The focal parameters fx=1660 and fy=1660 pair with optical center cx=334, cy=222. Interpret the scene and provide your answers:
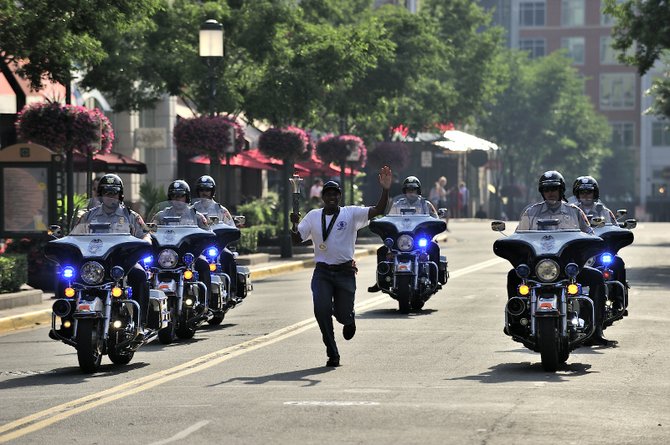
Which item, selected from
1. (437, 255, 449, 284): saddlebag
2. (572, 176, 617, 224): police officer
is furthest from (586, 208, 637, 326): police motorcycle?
(437, 255, 449, 284): saddlebag

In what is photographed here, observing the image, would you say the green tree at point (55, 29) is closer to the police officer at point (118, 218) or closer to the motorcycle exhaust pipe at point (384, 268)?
the motorcycle exhaust pipe at point (384, 268)

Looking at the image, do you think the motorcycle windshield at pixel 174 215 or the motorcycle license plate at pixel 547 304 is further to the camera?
the motorcycle windshield at pixel 174 215

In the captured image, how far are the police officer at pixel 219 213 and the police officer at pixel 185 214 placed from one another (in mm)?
1250

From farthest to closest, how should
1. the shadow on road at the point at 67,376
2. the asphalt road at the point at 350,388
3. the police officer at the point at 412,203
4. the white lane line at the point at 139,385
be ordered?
the police officer at the point at 412,203 < the shadow on road at the point at 67,376 < the white lane line at the point at 139,385 < the asphalt road at the point at 350,388

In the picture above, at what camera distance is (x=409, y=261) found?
22.5 m

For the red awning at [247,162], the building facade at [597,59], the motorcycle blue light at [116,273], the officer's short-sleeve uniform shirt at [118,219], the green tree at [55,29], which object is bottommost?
the motorcycle blue light at [116,273]

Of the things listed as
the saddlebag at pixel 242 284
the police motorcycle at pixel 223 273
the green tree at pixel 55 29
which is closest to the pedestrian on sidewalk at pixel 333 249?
the police motorcycle at pixel 223 273

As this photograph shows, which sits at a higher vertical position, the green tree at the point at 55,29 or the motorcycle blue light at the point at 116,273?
the green tree at the point at 55,29

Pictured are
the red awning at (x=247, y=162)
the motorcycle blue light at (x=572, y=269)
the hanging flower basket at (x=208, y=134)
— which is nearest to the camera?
the motorcycle blue light at (x=572, y=269)

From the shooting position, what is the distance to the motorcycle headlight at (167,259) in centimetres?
1828

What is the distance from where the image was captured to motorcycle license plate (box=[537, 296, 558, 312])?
47.3 feet

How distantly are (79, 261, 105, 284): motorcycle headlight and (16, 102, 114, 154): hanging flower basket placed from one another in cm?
1238

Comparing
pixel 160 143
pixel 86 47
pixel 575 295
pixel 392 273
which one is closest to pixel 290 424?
pixel 575 295

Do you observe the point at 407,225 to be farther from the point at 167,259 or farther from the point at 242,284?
the point at 167,259
